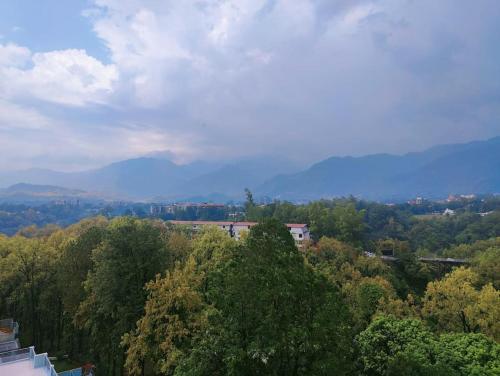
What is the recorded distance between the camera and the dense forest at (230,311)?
10.0 meters

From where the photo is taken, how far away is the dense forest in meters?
10.0

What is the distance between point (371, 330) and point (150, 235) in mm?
12451

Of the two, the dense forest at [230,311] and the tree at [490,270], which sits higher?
the dense forest at [230,311]

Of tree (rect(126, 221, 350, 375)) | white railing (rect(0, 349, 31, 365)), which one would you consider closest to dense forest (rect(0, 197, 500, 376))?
tree (rect(126, 221, 350, 375))

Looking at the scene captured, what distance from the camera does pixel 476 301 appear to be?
79.0 feet

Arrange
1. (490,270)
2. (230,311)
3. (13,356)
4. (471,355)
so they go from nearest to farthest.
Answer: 1. (230,311)
2. (471,355)
3. (13,356)
4. (490,270)

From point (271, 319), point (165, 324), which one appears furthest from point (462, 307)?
point (271, 319)

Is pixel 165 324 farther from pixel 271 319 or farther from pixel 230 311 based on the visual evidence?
pixel 271 319

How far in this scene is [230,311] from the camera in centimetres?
1082

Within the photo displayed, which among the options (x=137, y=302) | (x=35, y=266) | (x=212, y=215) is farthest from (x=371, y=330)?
(x=212, y=215)

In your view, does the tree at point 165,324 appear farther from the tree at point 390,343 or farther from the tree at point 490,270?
the tree at point 490,270

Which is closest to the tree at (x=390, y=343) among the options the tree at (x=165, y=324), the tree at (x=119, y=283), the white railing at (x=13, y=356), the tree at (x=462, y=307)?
the tree at (x=165, y=324)

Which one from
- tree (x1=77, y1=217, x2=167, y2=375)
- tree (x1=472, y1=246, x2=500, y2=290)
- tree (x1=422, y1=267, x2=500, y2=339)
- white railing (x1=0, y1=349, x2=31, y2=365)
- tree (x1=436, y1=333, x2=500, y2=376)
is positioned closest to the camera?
tree (x1=436, y1=333, x2=500, y2=376)

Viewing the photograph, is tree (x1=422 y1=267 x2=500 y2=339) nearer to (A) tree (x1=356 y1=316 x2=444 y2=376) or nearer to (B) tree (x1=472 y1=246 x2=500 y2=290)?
(A) tree (x1=356 y1=316 x2=444 y2=376)
